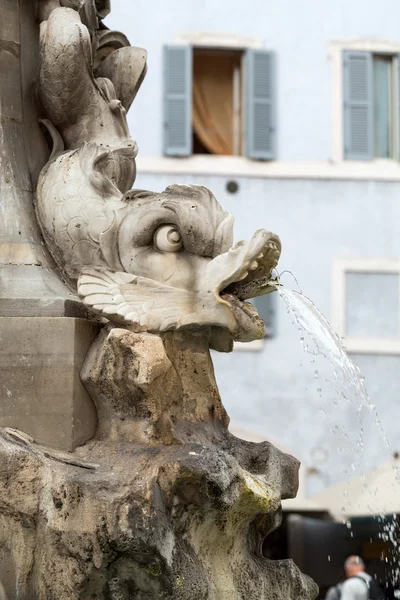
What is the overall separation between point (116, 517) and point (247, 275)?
2.84ft

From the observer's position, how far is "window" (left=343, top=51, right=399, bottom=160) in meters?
18.9

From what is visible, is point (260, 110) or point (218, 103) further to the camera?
point (218, 103)

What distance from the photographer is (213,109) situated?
61.8ft

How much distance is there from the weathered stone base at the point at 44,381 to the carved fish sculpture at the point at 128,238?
5.7 inches

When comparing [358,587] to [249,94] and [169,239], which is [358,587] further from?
[249,94]

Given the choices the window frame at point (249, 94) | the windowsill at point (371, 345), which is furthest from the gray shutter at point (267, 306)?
the window frame at point (249, 94)

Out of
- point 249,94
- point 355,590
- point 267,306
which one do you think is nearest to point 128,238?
point 355,590

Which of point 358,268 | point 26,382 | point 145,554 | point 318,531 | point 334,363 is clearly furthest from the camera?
point 358,268

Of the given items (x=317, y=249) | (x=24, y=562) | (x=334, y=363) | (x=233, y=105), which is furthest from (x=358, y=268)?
(x=24, y=562)

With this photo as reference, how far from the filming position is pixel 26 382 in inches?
184

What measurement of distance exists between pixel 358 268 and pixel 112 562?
14470 mm

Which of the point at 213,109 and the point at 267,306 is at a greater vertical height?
the point at 213,109

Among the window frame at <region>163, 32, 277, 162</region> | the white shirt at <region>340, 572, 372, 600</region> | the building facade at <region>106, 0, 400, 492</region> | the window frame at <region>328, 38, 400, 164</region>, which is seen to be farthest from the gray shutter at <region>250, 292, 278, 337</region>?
the white shirt at <region>340, 572, 372, 600</region>

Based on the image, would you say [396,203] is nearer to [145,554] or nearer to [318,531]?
[318,531]
